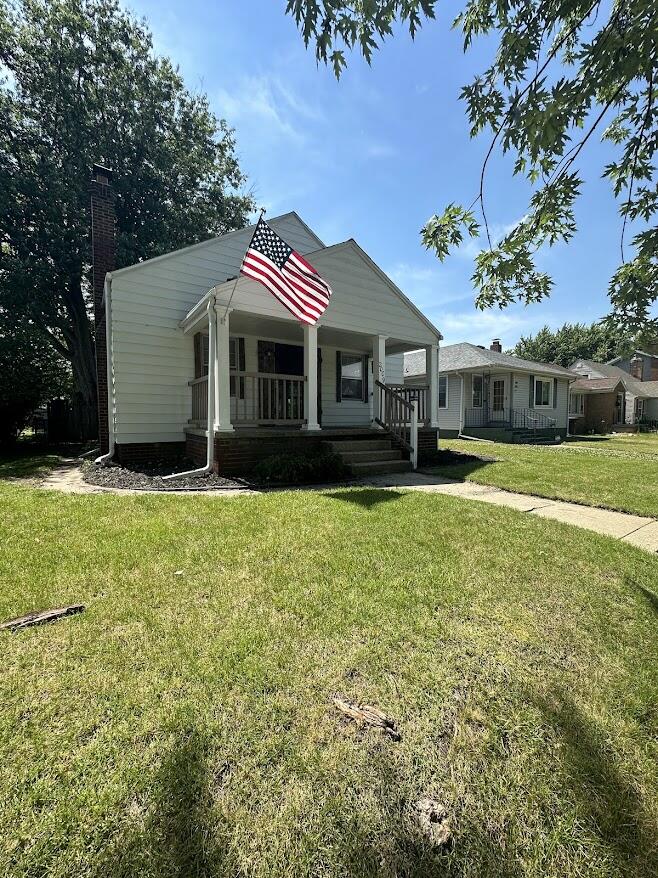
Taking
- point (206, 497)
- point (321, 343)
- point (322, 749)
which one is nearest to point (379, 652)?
point (322, 749)

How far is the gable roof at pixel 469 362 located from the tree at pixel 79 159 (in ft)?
41.0

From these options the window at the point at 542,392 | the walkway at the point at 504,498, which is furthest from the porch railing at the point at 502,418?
the walkway at the point at 504,498

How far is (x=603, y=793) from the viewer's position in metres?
1.55

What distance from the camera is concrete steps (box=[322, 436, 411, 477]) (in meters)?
8.27

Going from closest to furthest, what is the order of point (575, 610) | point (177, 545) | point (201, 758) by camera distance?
point (201, 758) < point (575, 610) < point (177, 545)

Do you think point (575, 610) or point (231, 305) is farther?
point (231, 305)

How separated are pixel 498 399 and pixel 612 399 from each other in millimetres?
15184

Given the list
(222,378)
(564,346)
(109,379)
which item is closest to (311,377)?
(222,378)

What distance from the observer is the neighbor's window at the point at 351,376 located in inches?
469

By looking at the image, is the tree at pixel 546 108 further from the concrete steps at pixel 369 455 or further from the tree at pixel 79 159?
the tree at pixel 79 159

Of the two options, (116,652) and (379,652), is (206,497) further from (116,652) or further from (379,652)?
(379,652)

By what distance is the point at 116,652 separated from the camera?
2.28 m

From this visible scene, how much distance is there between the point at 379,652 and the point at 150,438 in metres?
8.52

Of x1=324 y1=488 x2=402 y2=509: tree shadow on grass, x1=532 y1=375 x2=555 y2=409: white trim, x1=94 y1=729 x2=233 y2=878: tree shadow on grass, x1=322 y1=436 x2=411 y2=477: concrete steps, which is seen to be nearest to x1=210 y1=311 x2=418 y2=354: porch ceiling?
x1=322 y1=436 x2=411 y2=477: concrete steps
